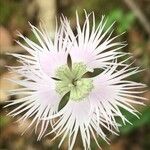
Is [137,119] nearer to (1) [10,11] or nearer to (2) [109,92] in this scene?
(2) [109,92]

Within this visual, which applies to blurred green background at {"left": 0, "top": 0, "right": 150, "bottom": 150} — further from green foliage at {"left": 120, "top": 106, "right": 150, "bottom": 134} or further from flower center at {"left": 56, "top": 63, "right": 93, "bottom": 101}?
flower center at {"left": 56, "top": 63, "right": 93, "bottom": 101}

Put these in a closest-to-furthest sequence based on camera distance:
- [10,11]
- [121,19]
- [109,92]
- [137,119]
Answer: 1. [109,92]
2. [137,119]
3. [121,19]
4. [10,11]

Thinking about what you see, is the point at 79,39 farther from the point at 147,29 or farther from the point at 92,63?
the point at 147,29

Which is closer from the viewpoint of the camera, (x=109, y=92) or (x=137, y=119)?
(x=109, y=92)

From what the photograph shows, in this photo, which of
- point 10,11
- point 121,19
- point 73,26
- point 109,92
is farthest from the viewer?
point 10,11

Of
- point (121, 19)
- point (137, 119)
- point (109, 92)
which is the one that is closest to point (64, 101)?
point (109, 92)

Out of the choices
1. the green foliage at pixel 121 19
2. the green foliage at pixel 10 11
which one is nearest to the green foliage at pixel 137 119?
the green foliage at pixel 121 19

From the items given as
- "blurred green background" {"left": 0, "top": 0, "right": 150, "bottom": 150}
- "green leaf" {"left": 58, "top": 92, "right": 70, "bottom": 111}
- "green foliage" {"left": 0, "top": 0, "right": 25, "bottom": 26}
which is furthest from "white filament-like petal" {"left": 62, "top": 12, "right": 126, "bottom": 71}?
"green foliage" {"left": 0, "top": 0, "right": 25, "bottom": 26}

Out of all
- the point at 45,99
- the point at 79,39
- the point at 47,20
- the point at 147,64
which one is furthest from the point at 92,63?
the point at 47,20

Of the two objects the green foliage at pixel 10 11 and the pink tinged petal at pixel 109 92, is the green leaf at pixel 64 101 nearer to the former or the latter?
the pink tinged petal at pixel 109 92
